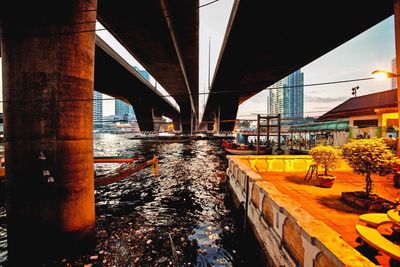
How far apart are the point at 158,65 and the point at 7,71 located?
24.9 meters

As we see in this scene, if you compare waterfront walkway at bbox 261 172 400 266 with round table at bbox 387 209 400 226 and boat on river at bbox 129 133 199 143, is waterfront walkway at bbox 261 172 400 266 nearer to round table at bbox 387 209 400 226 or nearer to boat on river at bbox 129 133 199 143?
round table at bbox 387 209 400 226

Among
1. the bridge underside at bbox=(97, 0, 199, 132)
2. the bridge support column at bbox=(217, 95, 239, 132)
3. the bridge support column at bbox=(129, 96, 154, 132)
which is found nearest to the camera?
the bridge underside at bbox=(97, 0, 199, 132)

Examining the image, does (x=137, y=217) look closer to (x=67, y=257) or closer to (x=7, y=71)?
(x=67, y=257)

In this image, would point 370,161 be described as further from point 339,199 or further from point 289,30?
point 289,30

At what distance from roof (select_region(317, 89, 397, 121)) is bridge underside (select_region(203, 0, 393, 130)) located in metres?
8.75

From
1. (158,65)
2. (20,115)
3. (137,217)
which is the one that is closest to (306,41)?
(158,65)

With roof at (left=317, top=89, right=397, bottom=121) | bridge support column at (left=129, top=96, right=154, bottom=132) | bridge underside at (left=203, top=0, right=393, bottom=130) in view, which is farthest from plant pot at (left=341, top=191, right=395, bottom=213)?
bridge support column at (left=129, top=96, right=154, bottom=132)

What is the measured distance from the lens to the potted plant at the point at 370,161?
5633mm

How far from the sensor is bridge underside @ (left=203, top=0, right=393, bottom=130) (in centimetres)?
1323

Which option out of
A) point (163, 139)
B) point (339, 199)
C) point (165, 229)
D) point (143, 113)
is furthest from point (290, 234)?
point (143, 113)

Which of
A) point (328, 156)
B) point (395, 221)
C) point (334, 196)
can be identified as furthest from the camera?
point (328, 156)

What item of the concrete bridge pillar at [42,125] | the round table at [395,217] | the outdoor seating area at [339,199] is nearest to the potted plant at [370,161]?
the outdoor seating area at [339,199]

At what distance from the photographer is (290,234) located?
420 centimetres

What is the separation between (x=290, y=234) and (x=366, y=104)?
1167 inches
